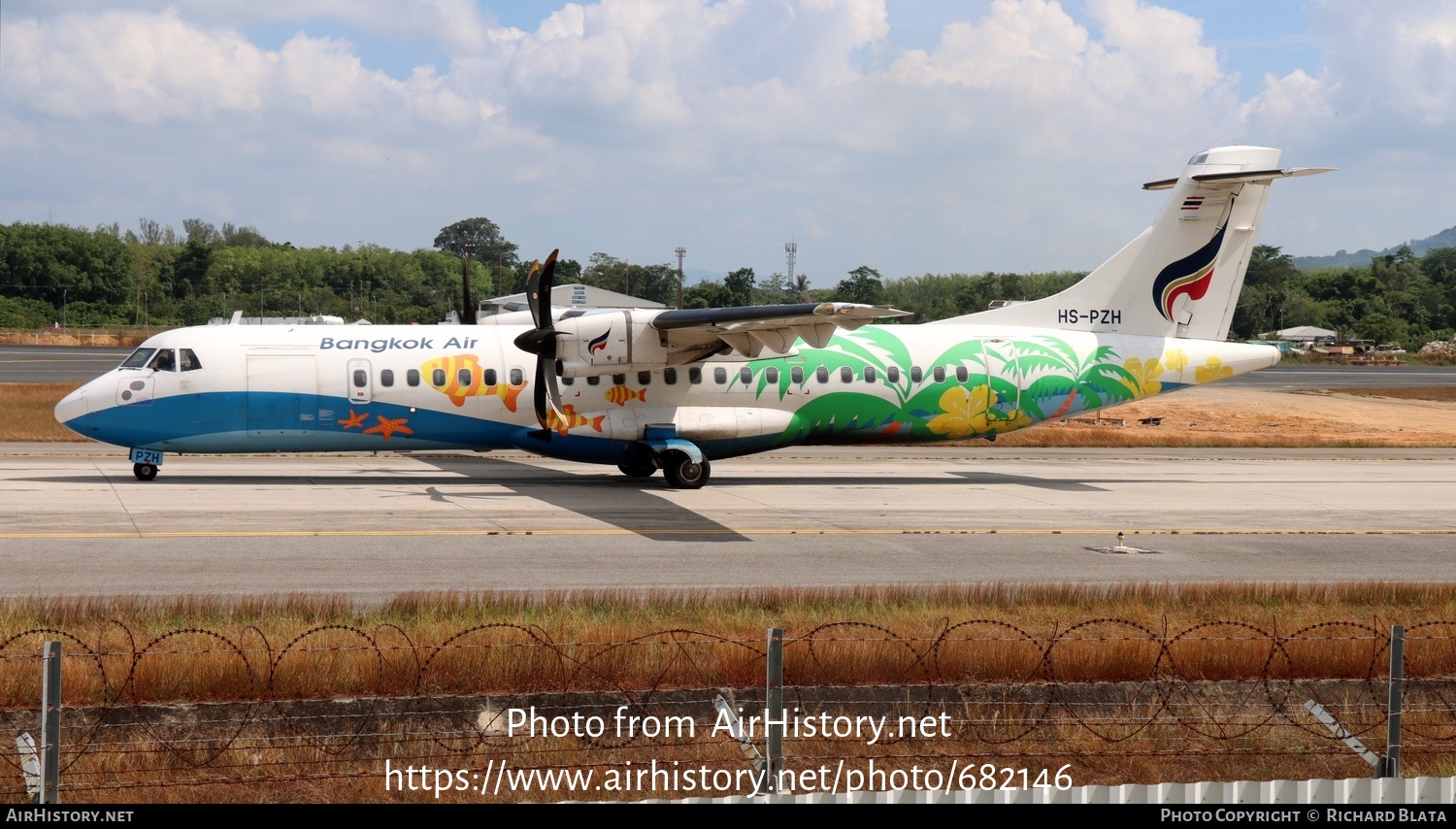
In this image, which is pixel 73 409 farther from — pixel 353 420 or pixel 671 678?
pixel 671 678

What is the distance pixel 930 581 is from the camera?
686 inches

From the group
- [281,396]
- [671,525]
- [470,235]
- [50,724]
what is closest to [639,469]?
[671,525]

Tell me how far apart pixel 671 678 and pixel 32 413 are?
3876cm

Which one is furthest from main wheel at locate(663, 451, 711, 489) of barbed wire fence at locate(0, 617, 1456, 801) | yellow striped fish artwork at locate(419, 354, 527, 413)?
barbed wire fence at locate(0, 617, 1456, 801)

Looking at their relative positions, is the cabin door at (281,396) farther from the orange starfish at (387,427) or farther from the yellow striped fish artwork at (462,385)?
the yellow striped fish artwork at (462,385)

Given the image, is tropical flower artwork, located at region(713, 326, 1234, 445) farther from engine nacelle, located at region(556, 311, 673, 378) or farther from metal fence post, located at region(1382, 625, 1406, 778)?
metal fence post, located at region(1382, 625, 1406, 778)

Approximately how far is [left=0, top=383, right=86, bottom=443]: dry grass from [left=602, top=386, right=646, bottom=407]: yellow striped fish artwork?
41.7ft

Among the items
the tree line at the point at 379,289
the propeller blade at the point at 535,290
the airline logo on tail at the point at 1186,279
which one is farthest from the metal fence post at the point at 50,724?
the tree line at the point at 379,289

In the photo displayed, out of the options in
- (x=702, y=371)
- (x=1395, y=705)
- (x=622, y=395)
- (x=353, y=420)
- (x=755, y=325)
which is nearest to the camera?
(x=1395, y=705)

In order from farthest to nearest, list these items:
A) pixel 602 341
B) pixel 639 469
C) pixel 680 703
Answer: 1. pixel 639 469
2. pixel 602 341
3. pixel 680 703

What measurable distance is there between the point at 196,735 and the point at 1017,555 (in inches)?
506

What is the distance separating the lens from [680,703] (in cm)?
1154

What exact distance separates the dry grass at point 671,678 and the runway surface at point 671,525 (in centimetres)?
224

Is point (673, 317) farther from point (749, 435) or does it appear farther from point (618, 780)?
point (618, 780)
